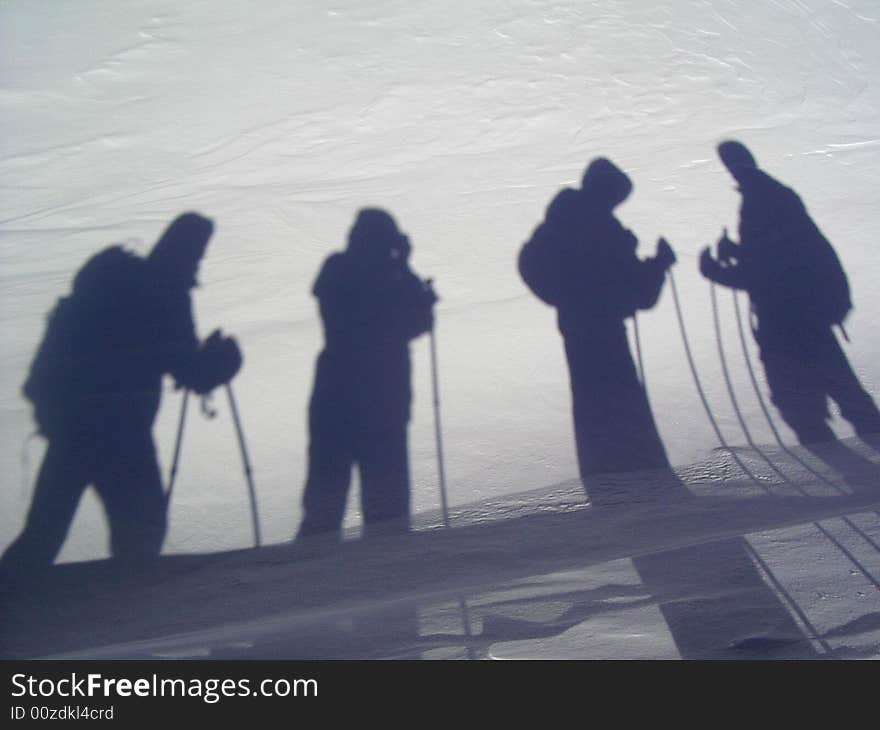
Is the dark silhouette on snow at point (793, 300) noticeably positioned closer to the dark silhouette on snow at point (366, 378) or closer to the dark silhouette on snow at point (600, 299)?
the dark silhouette on snow at point (600, 299)

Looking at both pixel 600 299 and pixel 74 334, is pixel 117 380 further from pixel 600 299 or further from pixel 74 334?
pixel 600 299

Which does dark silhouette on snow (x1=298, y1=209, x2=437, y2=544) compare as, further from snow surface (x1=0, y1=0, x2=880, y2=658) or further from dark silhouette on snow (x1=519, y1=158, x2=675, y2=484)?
dark silhouette on snow (x1=519, y1=158, x2=675, y2=484)

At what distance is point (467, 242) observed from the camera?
4578 mm

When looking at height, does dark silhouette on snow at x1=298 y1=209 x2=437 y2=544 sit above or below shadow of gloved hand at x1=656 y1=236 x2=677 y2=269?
below

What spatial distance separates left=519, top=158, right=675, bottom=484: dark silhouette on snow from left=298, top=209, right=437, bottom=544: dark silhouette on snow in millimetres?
831

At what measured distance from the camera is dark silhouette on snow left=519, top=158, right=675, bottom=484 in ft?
11.5

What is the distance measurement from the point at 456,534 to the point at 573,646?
75 cm

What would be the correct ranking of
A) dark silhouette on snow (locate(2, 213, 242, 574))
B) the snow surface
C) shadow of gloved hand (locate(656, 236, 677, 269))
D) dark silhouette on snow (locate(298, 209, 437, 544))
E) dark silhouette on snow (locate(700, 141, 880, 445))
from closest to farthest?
1. the snow surface
2. dark silhouette on snow (locate(2, 213, 242, 574))
3. dark silhouette on snow (locate(298, 209, 437, 544))
4. dark silhouette on snow (locate(700, 141, 880, 445))
5. shadow of gloved hand (locate(656, 236, 677, 269))

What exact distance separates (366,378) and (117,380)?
130 centimetres

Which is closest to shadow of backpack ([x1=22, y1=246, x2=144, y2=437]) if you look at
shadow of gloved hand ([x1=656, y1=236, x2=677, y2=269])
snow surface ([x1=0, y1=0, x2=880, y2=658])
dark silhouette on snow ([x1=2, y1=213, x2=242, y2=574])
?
dark silhouette on snow ([x1=2, y1=213, x2=242, y2=574])

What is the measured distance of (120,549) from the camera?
298cm

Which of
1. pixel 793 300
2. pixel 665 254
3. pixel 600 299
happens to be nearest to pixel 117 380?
pixel 600 299

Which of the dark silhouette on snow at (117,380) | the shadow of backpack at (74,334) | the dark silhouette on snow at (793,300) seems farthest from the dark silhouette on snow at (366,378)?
the dark silhouette on snow at (793,300)

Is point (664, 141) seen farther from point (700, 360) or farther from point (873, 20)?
point (873, 20)
